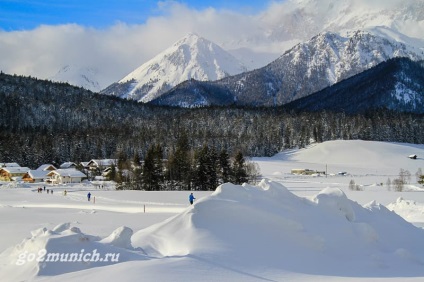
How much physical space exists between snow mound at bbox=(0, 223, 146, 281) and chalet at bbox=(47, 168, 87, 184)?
89.0 metres

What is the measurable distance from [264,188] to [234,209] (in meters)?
2.27

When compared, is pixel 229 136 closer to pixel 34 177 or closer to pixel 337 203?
pixel 34 177

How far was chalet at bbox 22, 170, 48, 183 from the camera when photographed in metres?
102

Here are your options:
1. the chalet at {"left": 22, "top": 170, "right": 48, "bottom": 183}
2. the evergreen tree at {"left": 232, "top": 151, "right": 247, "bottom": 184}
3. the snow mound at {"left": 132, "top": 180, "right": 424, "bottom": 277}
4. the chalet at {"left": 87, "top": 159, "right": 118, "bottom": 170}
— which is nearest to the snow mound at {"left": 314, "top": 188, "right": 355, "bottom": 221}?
the snow mound at {"left": 132, "top": 180, "right": 424, "bottom": 277}

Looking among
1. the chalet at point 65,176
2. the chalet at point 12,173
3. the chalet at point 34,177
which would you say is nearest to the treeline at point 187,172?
the chalet at point 65,176

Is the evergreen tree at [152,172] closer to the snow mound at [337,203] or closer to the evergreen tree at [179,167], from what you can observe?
the evergreen tree at [179,167]

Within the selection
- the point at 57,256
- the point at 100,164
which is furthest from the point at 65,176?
the point at 57,256

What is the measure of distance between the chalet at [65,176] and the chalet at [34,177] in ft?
8.48

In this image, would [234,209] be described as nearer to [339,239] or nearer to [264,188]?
[264,188]

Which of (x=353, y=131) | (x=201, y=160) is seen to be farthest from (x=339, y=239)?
(x=353, y=131)

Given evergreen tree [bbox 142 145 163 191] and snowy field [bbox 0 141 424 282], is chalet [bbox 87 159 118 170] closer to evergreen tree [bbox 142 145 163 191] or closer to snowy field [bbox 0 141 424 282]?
evergreen tree [bbox 142 145 163 191]

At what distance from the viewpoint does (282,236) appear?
1488 cm

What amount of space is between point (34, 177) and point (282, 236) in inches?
3806

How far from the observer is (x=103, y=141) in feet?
490
